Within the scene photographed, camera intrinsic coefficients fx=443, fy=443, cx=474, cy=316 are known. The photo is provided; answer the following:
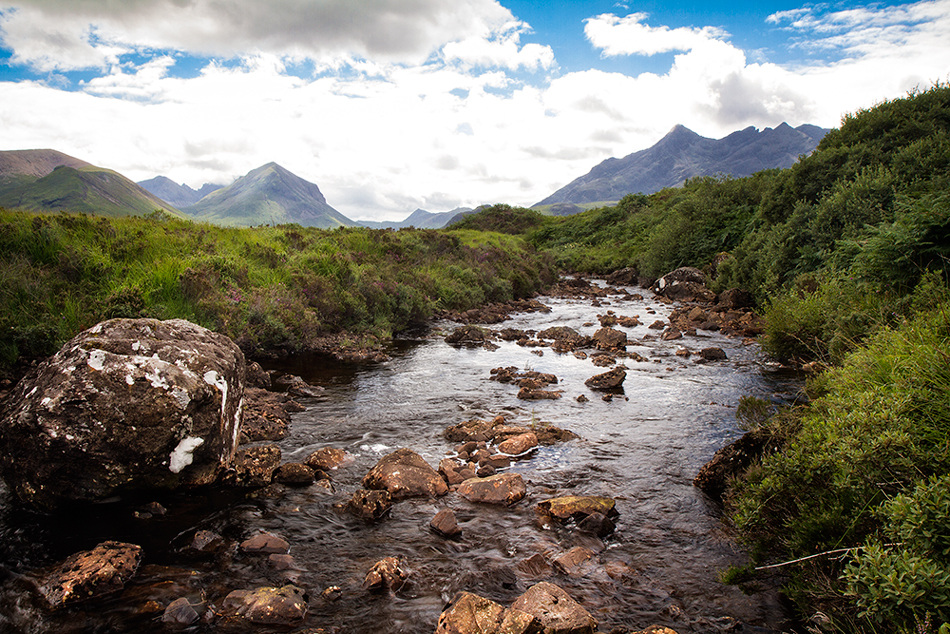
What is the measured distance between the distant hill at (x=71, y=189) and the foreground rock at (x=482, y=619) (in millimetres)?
163011

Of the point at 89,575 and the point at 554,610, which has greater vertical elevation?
the point at 89,575

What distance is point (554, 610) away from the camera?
4.26m

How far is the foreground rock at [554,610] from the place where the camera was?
13.5ft

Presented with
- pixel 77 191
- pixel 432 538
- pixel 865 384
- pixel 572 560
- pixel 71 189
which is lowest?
pixel 572 560

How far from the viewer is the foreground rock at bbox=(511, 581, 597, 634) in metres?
4.10

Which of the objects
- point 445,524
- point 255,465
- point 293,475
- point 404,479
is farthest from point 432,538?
point 255,465

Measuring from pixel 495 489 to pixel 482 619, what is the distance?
9.13ft

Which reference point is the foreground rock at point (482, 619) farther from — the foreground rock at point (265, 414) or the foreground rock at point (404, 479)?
the foreground rock at point (265, 414)

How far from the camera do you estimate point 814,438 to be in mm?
4863

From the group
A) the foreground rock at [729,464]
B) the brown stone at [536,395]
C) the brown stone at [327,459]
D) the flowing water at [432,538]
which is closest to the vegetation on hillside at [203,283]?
the flowing water at [432,538]

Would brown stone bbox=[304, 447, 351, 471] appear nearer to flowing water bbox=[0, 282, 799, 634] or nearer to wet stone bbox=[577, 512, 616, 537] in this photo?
flowing water bbox=[0, 282, 799, 634]

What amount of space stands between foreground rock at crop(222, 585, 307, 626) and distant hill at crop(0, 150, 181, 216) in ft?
530

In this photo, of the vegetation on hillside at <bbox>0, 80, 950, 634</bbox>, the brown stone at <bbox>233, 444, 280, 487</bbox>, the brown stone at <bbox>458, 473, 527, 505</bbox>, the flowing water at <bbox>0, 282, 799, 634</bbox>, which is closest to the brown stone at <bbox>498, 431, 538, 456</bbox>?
the flowing water at <bbox>0, 282, 799, 634</bbox>

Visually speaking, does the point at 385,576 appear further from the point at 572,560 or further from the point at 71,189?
the point at 71,189
